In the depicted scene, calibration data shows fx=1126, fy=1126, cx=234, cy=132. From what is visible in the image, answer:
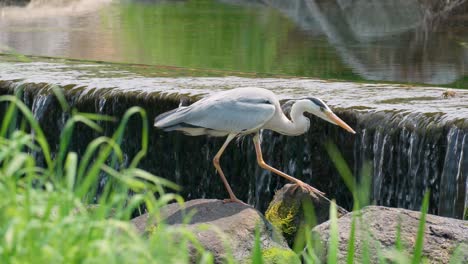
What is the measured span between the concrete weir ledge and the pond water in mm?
2029

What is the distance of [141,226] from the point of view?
210 inches

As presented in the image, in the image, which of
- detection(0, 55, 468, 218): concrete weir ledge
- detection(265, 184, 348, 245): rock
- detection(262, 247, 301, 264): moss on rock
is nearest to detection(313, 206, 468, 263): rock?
detection(262, 247, 301, 264): moss on rock

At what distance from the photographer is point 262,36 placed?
15.5 metres

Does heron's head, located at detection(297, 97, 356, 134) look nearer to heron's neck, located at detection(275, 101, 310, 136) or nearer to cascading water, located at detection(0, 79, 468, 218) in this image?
heron's neck, located at detection(275, 101, 310, 136)

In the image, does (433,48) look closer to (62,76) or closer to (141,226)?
(62,76)

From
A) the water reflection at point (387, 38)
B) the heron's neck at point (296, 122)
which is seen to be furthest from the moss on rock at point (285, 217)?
the water reflection at point (387, 38)

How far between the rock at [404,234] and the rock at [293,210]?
93 cm

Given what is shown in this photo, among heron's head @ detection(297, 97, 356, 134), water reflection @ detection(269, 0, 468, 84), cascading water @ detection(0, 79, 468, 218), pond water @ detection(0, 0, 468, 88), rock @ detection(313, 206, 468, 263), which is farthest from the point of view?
pond water @ detection(0, 0, 468, 88)

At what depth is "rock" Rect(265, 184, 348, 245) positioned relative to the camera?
609 cm

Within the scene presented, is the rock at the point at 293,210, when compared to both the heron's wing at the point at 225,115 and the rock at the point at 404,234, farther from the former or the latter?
the rock at the point at 404,234

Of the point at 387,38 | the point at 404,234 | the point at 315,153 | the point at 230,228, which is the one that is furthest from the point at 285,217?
the point at 387,38

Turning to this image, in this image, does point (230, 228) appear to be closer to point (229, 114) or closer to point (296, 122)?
point (229, 114)

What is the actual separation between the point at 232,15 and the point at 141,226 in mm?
14520

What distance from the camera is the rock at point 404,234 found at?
4.84 meters
